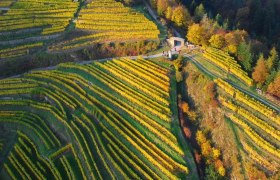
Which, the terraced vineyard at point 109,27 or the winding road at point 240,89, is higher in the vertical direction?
the terraced vineyard at point 109,27

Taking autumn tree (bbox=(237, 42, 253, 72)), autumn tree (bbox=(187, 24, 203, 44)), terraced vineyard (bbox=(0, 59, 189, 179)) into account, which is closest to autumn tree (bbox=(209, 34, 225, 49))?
autumn tree (bbox=(187, 24, 203, 44))

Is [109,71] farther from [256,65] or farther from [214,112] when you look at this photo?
[256,65]

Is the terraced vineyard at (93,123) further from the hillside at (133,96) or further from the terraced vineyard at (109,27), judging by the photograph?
the terraced vineyard at (109,27)

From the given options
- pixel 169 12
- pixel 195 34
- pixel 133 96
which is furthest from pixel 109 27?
pixel 133 96

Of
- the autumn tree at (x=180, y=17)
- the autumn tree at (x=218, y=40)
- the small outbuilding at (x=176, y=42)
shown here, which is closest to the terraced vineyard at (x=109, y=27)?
the small outbuilding at (x=176, y=42)

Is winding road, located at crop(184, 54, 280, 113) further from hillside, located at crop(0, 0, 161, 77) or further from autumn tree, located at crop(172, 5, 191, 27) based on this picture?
autumn tree, located at crop(172, 5, 191, 27)

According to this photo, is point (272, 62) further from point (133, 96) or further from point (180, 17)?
point (180, 17)
